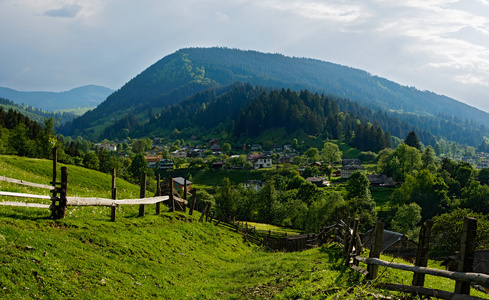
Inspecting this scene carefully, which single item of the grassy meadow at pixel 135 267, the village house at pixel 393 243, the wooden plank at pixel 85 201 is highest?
the wooden plank at pixel 85 201

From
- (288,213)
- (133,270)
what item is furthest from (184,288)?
(288,213)

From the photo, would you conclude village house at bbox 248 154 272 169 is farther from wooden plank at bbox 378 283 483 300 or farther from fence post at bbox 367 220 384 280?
wooden plank at bbox 378 283 483 300

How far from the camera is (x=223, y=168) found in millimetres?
186875

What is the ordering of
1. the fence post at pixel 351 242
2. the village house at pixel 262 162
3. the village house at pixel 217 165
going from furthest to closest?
the village house at pixel 217 165 → the village house at pixel 262 162 → the fence post at pixel 351 242

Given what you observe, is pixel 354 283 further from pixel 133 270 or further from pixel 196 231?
pixel 196 231

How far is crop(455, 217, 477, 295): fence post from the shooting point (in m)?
9.99

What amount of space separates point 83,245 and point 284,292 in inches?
368

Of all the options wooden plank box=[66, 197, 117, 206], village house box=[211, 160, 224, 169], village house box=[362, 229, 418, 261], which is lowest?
village house box=[362, 229, 418, 261]

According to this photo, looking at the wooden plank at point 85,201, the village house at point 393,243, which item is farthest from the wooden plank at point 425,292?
the village house at point 393,243

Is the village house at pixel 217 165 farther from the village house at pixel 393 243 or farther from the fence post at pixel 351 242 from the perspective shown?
the fence post at pixel 351 242

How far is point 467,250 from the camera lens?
10.1 meters

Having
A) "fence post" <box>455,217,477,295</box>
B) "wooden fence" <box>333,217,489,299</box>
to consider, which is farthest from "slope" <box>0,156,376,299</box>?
"fence post" <box>455,217,477,295</box>

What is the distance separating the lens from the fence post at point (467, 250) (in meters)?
9.99

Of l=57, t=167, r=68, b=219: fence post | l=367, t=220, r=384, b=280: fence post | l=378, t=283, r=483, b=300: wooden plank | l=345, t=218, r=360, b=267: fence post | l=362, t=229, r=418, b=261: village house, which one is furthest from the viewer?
l=362, t=229, r=418, b=261: village house
